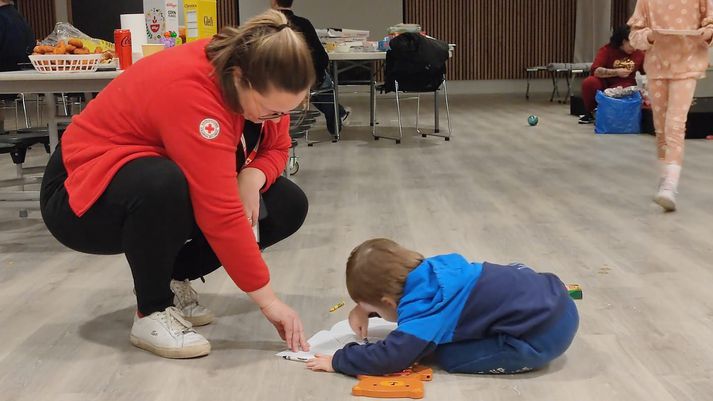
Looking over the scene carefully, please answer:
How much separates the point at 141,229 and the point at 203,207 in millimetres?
175

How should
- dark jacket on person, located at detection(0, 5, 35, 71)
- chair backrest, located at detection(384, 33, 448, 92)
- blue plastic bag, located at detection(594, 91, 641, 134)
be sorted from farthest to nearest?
blue plastic bag, located at detection(594, 91, 641, 134) → chair backrest, located at detection(384, 33, 448, 92) → dark jacket on person, located at detection(0, 5, 35, 71)

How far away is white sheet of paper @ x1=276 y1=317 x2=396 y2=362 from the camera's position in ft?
6.30

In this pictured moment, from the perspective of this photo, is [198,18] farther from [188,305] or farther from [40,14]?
[40,14]

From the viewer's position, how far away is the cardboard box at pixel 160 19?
3.43 metres

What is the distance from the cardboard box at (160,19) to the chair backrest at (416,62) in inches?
113

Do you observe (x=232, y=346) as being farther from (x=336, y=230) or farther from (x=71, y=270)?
(x=336, y=230)

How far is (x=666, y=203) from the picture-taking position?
3.54 meters

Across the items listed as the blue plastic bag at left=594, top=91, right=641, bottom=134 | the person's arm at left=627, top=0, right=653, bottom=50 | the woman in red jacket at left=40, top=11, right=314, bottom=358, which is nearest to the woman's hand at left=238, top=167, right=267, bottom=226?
the woman in red jacket at left=40, top=11, right=314, bottom=358

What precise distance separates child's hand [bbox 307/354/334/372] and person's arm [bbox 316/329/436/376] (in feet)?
0.05

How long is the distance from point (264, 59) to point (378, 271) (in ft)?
1.56

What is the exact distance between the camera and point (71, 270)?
109 inches

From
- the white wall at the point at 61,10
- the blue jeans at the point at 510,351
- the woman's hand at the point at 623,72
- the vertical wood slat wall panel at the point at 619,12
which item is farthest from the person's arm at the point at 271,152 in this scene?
the white wall at the point at 61,10

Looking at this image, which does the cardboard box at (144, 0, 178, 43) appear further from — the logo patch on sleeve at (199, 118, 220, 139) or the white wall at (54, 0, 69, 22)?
the white wall at (54, 0, 69, 22)

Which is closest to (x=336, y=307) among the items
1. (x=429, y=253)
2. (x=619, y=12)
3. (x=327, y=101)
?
(x=429, y=253)
